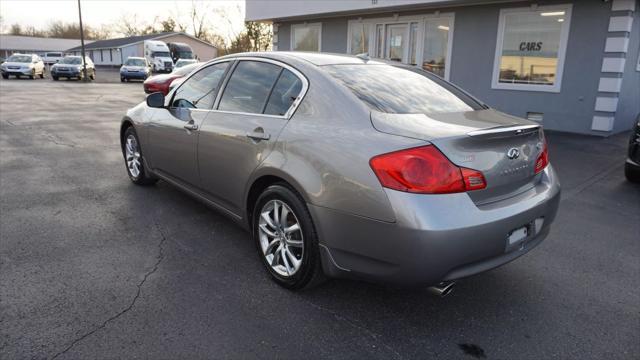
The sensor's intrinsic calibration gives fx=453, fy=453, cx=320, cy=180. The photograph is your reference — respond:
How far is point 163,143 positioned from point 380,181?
2834 millimetres

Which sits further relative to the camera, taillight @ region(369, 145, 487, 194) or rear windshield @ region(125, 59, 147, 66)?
rear windshield @ region(125, 59, 147, 66)

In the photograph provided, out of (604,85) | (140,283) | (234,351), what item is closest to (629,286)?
(234,351)

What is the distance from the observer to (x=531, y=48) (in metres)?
10.7

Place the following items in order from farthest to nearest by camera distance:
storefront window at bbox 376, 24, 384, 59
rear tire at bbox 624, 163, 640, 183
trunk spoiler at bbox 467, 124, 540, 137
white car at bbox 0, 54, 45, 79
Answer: white car at bbox 0, 54, 45, 79
storefront window at bbox 376, 24, 384, 59
rear tire at bbox 624, 163, 640, 183
trunk spoiler at bbox 467, 124, 540, 137

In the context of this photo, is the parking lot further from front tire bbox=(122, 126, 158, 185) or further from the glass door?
the glass door

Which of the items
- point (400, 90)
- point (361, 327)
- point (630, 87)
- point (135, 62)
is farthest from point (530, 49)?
point (135, 62)

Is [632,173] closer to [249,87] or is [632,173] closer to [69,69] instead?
[249,87]

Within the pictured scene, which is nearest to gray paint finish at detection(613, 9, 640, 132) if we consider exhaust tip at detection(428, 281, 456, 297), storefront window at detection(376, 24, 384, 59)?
storefront window at detection(376, 24, 384, 59)

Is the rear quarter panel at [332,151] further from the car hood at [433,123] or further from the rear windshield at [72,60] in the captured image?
the rear windshield at [72,60]

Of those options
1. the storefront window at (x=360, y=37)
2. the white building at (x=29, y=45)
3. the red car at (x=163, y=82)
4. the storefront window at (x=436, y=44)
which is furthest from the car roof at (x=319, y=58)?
the white building at (x=29, y=45)

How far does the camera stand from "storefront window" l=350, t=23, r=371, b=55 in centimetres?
1420

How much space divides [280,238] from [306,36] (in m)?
14.2

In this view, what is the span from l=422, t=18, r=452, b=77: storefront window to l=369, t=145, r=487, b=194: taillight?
1084 centimetres

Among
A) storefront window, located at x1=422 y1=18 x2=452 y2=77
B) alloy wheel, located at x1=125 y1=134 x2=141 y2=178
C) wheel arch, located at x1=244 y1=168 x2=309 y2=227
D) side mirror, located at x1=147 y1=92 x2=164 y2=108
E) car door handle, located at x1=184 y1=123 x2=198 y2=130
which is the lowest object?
alloy wheel, located at x1=125 y1=134 x2=141 y2=178
